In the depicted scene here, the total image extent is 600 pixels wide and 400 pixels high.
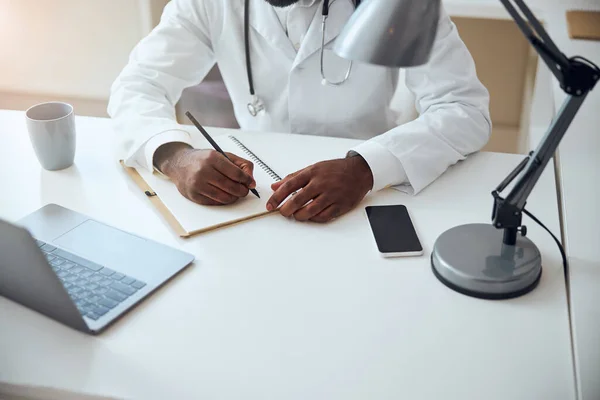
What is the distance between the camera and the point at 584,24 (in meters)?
1.62

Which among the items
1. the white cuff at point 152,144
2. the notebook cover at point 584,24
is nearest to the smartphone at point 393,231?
the white cuff at point 152,144

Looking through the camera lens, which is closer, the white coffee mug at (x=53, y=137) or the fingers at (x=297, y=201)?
the fingers at (x=297, y=201)

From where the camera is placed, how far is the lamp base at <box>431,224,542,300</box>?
82cm

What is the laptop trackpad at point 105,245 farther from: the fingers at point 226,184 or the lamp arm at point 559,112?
the lamp arm at point 559,112

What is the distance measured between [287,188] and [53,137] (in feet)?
1.44

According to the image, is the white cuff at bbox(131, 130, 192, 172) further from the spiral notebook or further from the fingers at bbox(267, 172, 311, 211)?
the fingers at bbox(267, 172, 311, 211)

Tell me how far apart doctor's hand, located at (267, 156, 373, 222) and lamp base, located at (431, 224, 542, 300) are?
7.0 inches

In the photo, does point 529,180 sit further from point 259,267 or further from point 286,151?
point 286,151

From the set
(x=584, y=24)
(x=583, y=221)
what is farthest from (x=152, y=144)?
(x=584, y=24)

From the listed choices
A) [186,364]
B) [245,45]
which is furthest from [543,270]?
[245,45]

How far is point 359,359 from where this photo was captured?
729 millimetres

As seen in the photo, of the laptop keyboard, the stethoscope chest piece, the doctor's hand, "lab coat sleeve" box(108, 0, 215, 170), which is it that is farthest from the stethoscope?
the laptop keyboard

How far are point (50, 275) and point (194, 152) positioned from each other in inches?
17.9

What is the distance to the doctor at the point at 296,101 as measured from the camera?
1.04m
